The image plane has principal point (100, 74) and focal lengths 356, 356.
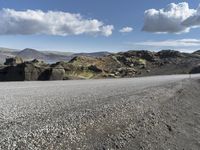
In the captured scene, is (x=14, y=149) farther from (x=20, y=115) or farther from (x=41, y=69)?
(x=41, y=69)

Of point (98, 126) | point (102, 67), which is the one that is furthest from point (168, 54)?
point (98, 126)

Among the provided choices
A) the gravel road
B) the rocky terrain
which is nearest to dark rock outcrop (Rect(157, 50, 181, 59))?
the rocky terrain

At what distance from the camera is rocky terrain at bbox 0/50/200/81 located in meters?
56.0

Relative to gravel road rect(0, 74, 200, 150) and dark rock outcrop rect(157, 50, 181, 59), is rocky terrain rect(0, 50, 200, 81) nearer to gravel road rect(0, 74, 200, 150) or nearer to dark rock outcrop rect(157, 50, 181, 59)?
dark rock outcrop rect(157, 50, 181, 59)

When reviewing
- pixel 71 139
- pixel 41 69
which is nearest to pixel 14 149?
pixel 71 139

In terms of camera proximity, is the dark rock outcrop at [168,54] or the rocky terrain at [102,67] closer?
the rocky terrain at [102,67]

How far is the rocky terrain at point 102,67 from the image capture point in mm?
56000

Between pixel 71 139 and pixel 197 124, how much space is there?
11.2 meters

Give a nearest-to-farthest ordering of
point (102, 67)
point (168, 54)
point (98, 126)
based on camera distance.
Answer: point (98, 126) < point (102, 67) < point (168, 54)

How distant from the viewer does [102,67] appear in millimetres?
105125

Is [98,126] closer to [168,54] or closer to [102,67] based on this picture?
[102,67]

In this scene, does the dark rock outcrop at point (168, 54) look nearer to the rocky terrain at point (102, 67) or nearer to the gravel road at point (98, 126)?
the rocky terrain at point (102, 67)

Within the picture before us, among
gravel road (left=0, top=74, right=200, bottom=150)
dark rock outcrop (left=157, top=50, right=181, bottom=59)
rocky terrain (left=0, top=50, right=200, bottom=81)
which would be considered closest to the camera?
gravel road (left=0, top=74, right=200, bottom=150)

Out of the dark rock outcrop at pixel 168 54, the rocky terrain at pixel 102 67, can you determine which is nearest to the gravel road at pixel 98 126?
the rocky terrain at pixel 102 67
